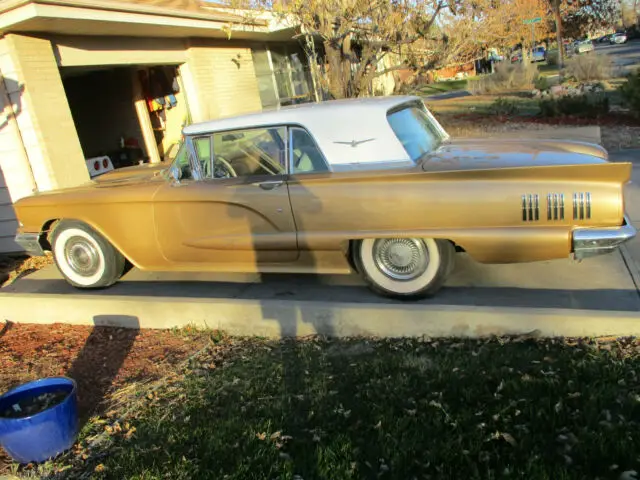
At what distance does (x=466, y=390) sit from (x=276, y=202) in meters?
2.21

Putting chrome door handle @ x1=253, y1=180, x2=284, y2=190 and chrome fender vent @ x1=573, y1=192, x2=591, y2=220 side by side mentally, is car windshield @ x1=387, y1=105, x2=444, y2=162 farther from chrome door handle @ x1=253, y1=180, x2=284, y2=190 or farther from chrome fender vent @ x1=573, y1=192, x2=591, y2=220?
chrome fender vent @ x1=573, y1=192, x2=591, y2=220

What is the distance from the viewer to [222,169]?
191 inches

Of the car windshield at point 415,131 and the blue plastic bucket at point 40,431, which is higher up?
the car windshield at point 415,131

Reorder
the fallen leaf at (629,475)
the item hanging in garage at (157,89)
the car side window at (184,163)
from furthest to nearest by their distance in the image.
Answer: the item hanging in garage at (157,89) < the car side window at (184,163) < the fallen leaf at (629,475)

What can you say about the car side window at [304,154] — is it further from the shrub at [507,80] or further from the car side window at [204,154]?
the shrub at [507,80]

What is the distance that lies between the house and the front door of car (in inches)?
130

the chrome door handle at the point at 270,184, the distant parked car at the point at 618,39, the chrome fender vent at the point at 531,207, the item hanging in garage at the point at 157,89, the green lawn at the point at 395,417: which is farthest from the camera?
the distant parked car at the point at 618,39

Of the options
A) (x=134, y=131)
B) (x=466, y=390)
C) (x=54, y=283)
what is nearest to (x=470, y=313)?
(x=466, y=390)

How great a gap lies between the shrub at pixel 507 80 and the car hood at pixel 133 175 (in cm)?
2236

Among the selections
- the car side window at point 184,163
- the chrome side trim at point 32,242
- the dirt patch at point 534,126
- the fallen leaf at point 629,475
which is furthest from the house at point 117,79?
the fallen leaf at point 629,475

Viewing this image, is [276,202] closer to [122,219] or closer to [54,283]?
[122,219]

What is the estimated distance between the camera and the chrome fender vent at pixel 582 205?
3670 mm

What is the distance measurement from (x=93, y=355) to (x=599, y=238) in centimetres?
383

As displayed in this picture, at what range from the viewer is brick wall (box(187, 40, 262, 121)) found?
1052 cm
